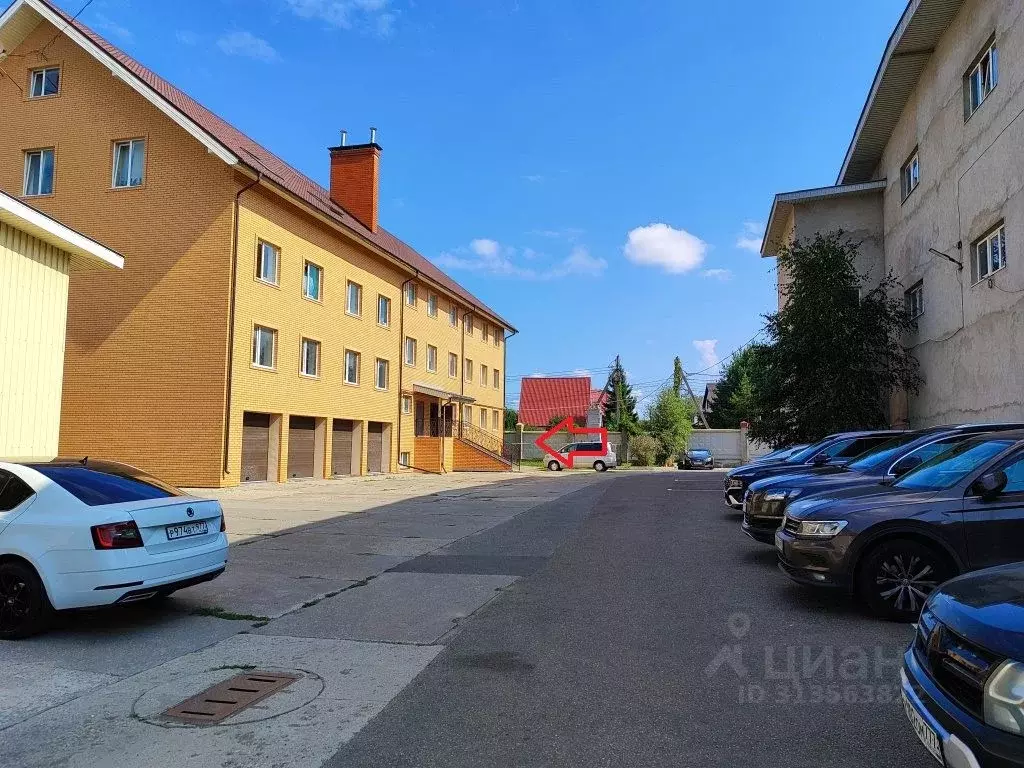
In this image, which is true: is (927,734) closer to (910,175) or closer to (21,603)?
(21,603)

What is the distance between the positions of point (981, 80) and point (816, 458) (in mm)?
9422

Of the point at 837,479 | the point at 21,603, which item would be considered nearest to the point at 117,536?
the point at 21,603

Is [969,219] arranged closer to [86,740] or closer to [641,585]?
[641,585]

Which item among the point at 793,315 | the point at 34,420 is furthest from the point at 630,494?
the point at 34,420

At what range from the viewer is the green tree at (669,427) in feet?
159

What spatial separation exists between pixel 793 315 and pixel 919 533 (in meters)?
16.8

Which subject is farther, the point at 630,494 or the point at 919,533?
the point at 630,494

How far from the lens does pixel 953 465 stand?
21.7 feet

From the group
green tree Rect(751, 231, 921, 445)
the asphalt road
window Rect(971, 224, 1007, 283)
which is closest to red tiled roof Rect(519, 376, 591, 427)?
→ green tree Rect(751, 231, 921, 445)

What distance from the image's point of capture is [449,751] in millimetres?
3734

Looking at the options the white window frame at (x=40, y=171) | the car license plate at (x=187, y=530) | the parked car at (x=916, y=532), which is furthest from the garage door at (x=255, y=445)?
the parked car at (x=916, y=532)

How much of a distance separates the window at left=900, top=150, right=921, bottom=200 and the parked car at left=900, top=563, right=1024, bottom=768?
64.4 ft

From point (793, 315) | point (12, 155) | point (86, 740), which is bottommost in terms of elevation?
point (86, 740)

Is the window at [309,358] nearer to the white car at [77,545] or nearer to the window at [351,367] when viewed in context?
the window at [351,367]
